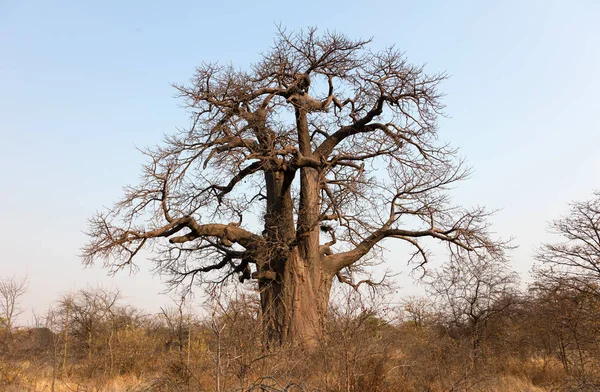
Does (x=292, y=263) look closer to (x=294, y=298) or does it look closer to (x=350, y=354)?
(x=294, y=298)

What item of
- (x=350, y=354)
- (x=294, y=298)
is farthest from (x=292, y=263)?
(x=350, y=354)

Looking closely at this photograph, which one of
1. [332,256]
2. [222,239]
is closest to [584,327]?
[332,256]

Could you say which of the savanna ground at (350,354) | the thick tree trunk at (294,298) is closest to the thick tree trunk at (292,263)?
the thick tree trunk at (294,298)

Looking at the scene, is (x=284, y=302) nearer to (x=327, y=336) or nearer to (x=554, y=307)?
(x=327, y=336)

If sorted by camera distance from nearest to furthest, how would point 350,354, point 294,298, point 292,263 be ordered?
point 350,354 → point 294,298 → point 292,263

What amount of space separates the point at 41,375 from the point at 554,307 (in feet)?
31.3

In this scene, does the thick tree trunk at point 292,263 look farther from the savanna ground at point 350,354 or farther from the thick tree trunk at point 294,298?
the savanna ground at point 350,354

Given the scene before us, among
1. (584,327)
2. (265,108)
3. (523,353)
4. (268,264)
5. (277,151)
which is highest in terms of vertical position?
(265,108)

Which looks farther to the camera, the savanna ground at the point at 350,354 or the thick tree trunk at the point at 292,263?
the thick tree trunk at the point at 292,263

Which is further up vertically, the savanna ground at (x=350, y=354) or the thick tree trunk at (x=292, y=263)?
the thick tree trunk at (x=292, y=263)

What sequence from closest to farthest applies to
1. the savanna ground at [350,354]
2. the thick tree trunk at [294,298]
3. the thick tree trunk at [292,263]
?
the savanna ground at [350,354], the thick tree trunk at [294,298], the thick tree trunk at [292,263]

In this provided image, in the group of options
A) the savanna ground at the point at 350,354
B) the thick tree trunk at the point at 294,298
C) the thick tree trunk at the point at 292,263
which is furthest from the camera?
the thick tree trunk at the point at 292,263

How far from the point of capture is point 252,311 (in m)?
6.14

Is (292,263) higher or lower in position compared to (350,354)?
higher
